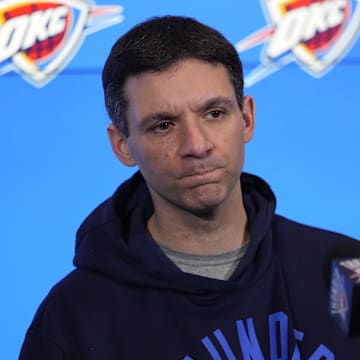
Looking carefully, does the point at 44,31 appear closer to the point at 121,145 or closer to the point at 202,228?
the point at 121,145

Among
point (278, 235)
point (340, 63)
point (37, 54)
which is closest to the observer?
point (278, 235)

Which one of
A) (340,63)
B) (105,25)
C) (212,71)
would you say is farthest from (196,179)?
(340,63)

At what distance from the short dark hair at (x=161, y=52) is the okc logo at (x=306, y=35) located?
871mm

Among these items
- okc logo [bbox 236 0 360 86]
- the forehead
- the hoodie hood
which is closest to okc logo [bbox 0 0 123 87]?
okc logo [bbox 236 0 360 86]

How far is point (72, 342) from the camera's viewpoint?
97cm

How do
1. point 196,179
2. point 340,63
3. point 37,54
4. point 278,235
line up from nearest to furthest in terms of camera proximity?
point 196,179 < point 278,235 < point 37,54 < point 340,63

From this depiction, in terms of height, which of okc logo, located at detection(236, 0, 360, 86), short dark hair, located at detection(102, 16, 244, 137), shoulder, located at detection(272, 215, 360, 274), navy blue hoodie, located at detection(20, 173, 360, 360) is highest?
okc logo, located at detection(236, 0, 360, 86)

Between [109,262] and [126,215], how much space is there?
0.12 metres

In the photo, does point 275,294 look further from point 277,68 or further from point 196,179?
point 277,68

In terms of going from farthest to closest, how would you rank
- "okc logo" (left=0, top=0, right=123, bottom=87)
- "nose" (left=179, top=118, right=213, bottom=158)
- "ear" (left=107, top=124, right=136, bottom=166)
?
"okc logo" (left=0, top=0, right=123, bottom=87)
"ear" (left=107, top=124, right=136, bottom=166)
"nose" (left=179, top=118, right=213, bottom=158)

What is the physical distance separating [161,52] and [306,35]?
1.02m

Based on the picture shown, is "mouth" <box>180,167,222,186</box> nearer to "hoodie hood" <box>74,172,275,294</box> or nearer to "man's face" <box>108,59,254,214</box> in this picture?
→ "man's face" <box>108,59,254,214</box>

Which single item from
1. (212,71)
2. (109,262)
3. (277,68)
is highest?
(277,68)

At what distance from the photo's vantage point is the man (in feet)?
3.14
